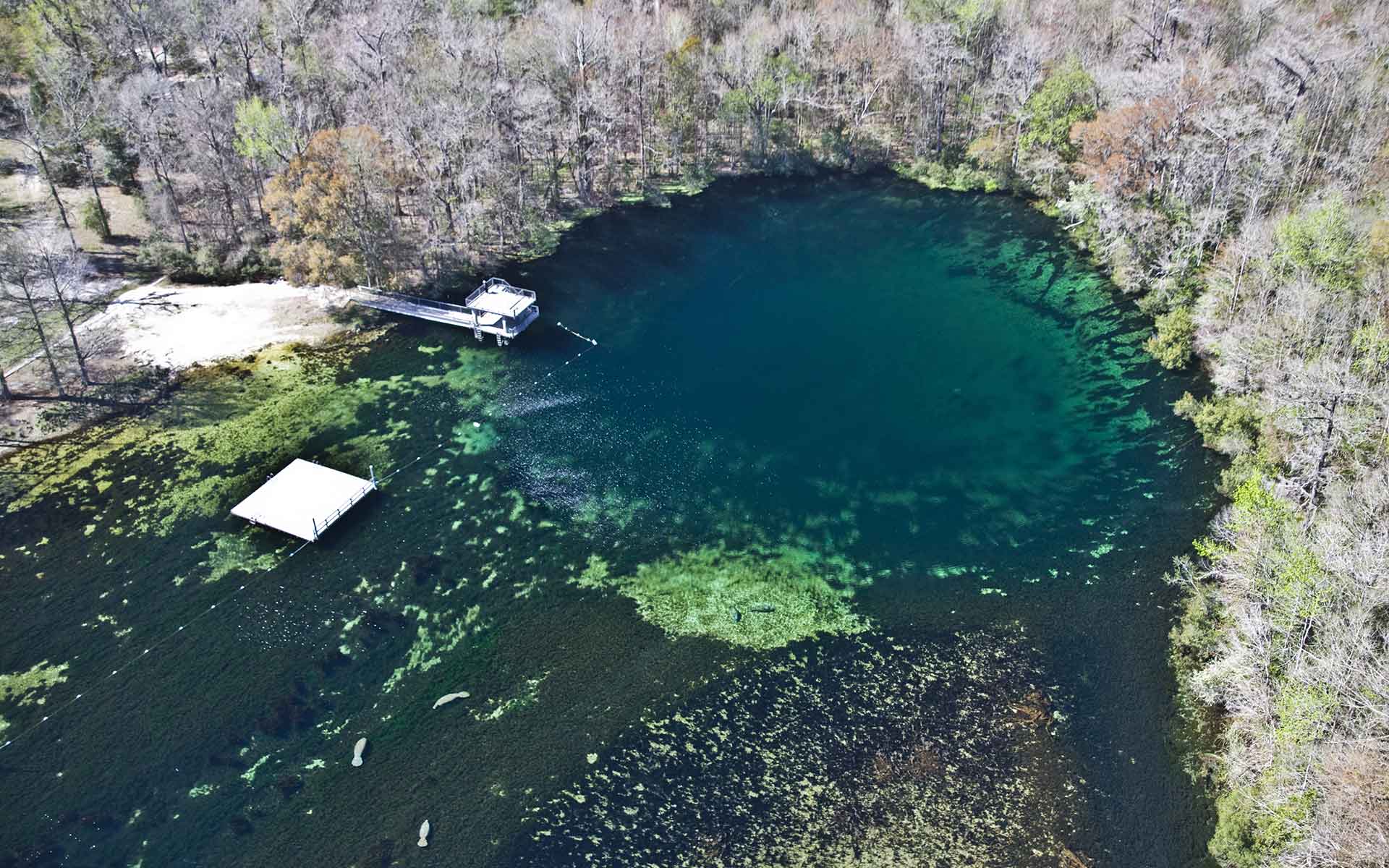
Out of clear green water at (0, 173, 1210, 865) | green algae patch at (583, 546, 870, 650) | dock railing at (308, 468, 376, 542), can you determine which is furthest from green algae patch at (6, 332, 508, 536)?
green algae patch at (583, 546, 870, 650)

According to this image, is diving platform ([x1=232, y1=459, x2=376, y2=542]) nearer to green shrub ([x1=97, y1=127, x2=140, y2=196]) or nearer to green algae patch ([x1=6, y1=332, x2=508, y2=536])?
green algae patch ([x1=6, y1=332, x2=508, y2=536])

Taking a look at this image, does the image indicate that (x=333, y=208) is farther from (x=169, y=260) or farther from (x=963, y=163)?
(x=963, y=163)

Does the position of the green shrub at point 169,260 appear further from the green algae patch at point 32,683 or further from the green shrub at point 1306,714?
the green shrub at point 1306,714

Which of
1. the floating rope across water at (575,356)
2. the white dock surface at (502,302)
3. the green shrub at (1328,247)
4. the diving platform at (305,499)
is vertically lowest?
the diving platform at (305,499)

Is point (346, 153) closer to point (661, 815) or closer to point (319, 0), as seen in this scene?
point (319, 0)

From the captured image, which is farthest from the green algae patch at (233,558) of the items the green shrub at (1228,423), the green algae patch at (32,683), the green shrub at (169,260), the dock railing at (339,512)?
the green shrub at (1228,423)

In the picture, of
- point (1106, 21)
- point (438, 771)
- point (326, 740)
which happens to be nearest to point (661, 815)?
point (438, 771)
